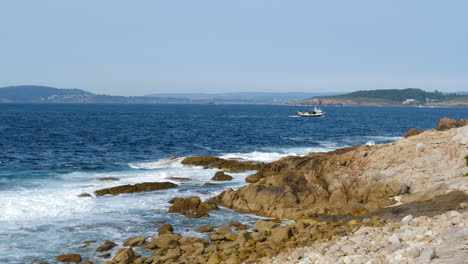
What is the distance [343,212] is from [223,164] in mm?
18217

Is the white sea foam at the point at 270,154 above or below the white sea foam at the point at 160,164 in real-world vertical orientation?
below

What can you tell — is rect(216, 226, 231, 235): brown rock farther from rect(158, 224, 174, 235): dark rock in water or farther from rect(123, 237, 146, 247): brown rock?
rect(123, 237, 146, 247): brown rock

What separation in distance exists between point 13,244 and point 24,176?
1767cm

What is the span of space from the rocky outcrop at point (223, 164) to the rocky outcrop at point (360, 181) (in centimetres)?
993

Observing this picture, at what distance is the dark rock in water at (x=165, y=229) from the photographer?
23.0 metres

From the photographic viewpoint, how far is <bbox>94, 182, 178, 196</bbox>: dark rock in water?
31.8 m

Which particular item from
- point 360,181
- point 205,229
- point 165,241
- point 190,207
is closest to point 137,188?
point 190,207

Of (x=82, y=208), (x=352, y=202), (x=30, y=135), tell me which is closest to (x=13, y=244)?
(x=82, y=208)

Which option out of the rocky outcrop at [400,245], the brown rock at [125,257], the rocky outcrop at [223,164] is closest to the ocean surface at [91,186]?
the brown rock at [125,257]

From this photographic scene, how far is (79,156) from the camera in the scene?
50.5 meters

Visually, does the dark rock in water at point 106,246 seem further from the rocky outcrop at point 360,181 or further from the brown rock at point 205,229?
the rocky outcrop at point 360,181

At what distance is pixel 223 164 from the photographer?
42.2m

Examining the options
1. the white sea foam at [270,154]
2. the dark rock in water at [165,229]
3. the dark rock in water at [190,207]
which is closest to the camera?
the dark rock in water at [165,229]

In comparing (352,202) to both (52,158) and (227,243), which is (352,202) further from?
(52,158)
